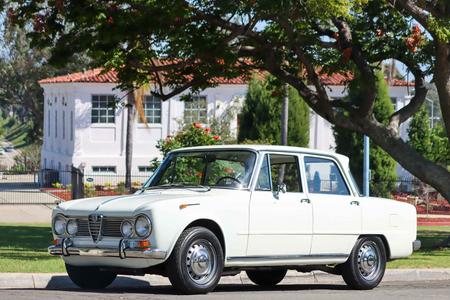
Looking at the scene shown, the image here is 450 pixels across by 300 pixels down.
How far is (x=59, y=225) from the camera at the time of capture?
1239 cm

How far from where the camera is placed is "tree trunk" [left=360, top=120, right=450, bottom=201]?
20938mm

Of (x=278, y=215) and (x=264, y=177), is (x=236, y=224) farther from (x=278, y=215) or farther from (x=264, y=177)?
(x=264, y=177)

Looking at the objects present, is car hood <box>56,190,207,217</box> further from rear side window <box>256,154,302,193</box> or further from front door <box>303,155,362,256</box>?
front door <box>303,155,362,256</box>

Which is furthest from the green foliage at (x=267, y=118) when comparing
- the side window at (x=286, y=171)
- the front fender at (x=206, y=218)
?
the front fender at (x=206, y=218)

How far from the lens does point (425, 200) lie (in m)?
39.7

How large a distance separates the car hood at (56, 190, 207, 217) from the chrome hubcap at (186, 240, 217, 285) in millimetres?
536

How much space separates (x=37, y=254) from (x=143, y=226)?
569cm

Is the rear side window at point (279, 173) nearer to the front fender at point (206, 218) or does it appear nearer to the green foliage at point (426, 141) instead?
the front fender at point (206, 218)

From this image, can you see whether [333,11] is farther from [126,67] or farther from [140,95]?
[140,95]

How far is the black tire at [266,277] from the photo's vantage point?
1415 cm

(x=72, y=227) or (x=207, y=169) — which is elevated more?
(x=207, y=169)

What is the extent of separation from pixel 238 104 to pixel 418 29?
93.0 feet

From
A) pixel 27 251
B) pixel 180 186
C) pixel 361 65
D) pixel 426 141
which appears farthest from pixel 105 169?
pixel 180 186

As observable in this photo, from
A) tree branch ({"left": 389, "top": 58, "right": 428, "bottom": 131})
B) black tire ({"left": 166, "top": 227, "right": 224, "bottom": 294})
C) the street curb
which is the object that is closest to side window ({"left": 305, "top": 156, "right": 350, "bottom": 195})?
the street curb
